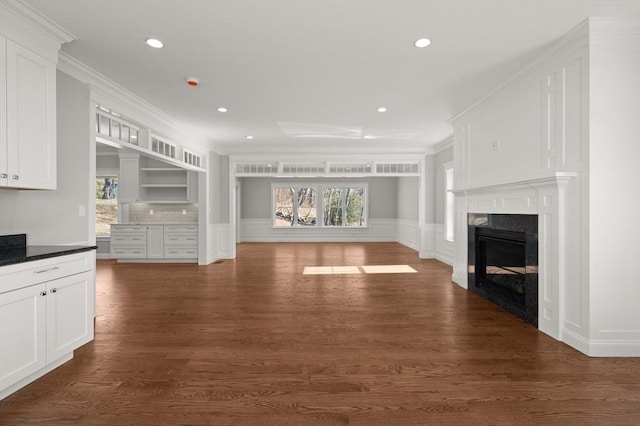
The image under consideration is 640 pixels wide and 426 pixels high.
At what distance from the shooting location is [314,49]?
3115 mm

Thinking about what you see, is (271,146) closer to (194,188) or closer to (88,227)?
(194,188)

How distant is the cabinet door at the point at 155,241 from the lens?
7477mm

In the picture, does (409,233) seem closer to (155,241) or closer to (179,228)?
(179,228)

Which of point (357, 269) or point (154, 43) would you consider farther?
point (357, 269)

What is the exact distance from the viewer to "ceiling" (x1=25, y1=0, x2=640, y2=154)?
2498 mm

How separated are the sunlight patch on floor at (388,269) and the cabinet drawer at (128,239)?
5115mm

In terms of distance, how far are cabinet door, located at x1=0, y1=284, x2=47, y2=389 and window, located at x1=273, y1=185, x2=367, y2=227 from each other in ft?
31.8

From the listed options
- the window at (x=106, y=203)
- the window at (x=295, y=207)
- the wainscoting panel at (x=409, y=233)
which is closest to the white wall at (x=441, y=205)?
the wainscoting panel at (x=409, y=233)

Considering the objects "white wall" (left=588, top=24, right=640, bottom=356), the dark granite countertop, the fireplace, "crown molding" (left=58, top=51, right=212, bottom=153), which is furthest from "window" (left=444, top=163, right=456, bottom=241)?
the dark granite countertop

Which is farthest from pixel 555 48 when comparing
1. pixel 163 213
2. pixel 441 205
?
pixel 163 213

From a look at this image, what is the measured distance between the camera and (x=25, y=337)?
7.16 feet

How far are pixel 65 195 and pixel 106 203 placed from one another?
18.0ft

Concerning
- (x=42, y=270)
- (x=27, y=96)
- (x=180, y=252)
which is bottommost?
(x=180, y=252)

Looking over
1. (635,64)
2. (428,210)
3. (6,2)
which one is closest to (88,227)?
(6,2)
